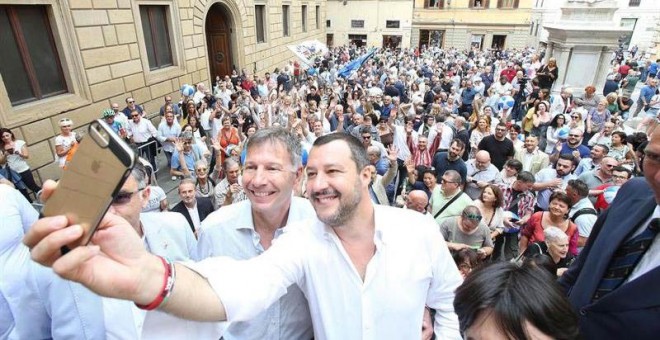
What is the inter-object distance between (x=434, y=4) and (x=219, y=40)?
30.0 m

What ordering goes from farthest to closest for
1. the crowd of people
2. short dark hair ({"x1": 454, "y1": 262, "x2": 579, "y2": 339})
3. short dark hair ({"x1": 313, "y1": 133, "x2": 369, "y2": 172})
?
1. short dark hair ({"x1": 313, "y1": 133, "x2": 369, "y2": 172})
2. short dark hair ({"x1": 454, "y1": 262, "x2": 579, "y2": 339})
3. the crowd of people

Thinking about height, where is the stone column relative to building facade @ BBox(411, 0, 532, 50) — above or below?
below

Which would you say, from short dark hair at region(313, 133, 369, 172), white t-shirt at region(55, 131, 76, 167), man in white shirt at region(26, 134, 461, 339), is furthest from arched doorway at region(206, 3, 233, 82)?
man in white shirt at region(26, 134, 461, 339)

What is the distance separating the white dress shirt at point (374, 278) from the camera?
5.08ft

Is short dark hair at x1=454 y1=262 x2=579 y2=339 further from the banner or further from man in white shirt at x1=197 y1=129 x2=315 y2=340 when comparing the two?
the banner

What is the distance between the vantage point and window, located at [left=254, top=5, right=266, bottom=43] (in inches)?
737

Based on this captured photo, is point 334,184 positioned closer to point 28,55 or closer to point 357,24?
point 28,55

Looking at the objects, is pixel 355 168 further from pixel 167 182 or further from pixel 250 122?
pixel 250 122

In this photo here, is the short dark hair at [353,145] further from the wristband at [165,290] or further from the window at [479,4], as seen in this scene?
the window at [479,4]

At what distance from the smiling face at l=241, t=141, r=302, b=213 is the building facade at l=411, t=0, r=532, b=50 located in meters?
41.8

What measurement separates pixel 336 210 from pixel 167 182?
7011 millimetres

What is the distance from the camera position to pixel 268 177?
1988mm

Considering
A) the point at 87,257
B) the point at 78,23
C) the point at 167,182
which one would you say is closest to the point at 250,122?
the point at 167,182

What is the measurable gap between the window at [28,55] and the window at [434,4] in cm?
3824
